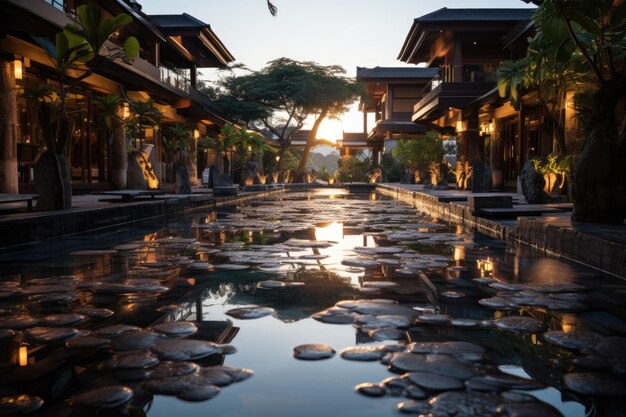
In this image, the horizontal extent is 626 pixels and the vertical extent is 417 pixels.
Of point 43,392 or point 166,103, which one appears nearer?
point 43,392

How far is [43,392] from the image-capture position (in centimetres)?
217

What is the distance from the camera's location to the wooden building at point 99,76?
1113 centimetres

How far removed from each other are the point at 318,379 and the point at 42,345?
131cm

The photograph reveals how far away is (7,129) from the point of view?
1167 centimetres

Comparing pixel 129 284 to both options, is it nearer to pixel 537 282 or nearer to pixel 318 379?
pixel 318 379

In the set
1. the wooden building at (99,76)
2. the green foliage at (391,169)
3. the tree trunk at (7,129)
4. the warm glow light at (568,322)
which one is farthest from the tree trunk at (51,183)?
the green foliage at (391,169)

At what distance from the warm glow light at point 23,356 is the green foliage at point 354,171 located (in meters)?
37.6

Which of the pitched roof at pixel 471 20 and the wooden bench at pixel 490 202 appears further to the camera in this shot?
the pitched roof at pixel 471 20

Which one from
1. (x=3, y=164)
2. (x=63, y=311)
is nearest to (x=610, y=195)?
(x=63, y=311)

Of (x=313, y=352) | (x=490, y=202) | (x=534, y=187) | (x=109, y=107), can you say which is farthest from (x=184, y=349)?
(x=109, y=107)

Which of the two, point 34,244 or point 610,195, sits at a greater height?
point 610,195

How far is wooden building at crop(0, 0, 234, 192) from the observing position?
36.5 feet

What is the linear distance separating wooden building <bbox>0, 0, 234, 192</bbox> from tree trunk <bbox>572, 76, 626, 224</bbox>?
8.06 metres

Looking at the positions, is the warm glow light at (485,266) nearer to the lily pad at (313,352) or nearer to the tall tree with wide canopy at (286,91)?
the lily pad at (313,352)
